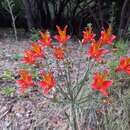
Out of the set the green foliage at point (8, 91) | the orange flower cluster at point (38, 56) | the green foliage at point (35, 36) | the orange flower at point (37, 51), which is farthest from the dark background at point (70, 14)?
the orange flower at point (37, 51)

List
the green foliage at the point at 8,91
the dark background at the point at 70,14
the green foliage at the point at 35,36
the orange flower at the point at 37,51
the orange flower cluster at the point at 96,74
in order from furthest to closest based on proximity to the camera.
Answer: the dark background at the point at 70,14 < the green foliage at the point at 35,36 < the green foliage at the point at 8,91 < the orange flower at the point at 37,51 < the orange flower cluster at the point at 96,74

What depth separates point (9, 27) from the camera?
8391 millimetres

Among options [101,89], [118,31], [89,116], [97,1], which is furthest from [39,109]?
[97,1]

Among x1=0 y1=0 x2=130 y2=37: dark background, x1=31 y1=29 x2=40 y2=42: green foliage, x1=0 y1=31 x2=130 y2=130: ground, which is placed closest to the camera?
x1=0 y1=31 x2=130 y2=130: ground

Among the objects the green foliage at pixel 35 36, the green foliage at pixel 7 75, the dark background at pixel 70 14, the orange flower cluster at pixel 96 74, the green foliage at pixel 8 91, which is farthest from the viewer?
the dark background at pixel 70 14

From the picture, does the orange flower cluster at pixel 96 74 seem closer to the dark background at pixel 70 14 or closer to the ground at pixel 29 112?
the ground at pixel 29 112

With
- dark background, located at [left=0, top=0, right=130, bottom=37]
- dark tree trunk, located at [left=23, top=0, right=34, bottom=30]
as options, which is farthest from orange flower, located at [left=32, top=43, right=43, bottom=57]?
dark tree trunk, located at [left=23, top=0, right=34, bottom=30]

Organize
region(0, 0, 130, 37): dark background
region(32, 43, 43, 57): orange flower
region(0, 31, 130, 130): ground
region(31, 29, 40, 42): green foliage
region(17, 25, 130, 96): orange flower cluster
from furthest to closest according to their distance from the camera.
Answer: region(0, 0, 130, 37): dark background, region(31, 29, 40, 42): green foliage, region(0, 31, 130, 130): ground, region(32, 43, 43, 57): orange flower, region(17, 25, 130, 96): orange flower cluster

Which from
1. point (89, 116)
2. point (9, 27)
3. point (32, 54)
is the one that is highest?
point (9, 27)

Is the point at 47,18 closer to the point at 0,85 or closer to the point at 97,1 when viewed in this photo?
the point at 97,1

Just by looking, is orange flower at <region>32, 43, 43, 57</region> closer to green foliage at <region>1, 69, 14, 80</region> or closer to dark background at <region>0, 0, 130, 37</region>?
green foliage at <region>1, 69, 14, 80</region>

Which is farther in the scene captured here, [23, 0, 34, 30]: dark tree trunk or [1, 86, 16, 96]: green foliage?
[23, 0, 34, 30]: dark tree trunk

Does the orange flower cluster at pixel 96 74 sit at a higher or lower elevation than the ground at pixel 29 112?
higher

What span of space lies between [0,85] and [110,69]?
113 centimetres
